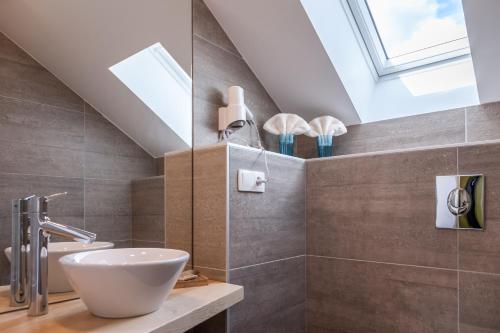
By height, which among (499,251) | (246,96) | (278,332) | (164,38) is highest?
(164,38)

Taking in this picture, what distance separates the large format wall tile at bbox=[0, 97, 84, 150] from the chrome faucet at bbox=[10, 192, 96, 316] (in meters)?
0.21

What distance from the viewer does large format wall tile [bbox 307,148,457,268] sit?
1544mm

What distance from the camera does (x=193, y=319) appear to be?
105 centimetres

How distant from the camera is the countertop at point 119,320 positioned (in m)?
0.89

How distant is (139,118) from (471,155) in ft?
4.37

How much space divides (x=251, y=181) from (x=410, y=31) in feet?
4.17

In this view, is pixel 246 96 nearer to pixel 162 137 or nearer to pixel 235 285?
pixel 162 137

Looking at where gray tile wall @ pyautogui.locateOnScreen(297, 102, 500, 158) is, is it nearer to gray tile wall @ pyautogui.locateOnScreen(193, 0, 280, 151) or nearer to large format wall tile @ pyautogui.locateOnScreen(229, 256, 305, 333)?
gray tile wall @ pyautogui.locateOnScreen(193, 0, 280, 151)

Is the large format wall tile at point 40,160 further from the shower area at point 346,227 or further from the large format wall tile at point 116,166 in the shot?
the shower area at point 346,227

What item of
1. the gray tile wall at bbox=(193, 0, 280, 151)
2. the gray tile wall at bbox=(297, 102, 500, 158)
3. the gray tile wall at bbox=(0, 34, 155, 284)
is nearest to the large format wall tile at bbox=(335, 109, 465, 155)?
the gray tile wall at bbox=(297, 102, 500, 158)

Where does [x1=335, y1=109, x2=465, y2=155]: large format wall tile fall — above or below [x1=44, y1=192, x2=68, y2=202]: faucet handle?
above

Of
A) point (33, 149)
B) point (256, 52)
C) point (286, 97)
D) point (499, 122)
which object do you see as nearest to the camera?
point (33, 149)

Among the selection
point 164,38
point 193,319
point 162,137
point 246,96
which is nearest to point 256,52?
point 246,96

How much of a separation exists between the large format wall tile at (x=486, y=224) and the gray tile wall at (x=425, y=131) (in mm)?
227
